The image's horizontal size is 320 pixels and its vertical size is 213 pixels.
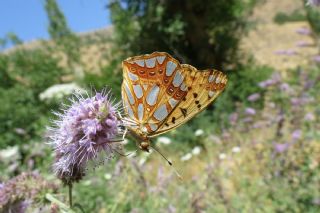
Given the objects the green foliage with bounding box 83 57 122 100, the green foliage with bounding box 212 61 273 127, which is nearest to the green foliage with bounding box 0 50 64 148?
the green foliage with bounding box 83 57 122 100

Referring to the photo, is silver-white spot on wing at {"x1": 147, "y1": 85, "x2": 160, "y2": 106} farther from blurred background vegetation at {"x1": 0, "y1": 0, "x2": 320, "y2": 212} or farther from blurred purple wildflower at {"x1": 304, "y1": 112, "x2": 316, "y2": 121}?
blurred purple wildflower at {"x1": 304, "y1": 112, "x2": 316, "y2": 121}

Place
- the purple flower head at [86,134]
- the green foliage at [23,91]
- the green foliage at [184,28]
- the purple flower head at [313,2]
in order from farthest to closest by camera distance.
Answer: the green foliage at [184,28], the green foliage at [23,91], the purple flower head at [313,2], the purple flower head at [86,134]

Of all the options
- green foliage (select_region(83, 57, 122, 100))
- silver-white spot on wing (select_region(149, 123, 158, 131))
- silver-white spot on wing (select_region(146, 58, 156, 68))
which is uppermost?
silver-white spot on wing (select_region(146, 58, 156, 68))

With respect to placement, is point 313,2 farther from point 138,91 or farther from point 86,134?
point 86,134

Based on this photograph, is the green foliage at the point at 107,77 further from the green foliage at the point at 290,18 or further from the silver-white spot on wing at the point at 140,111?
the green foliage at the point at 290,18

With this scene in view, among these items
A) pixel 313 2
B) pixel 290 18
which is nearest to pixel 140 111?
pixel 313 2

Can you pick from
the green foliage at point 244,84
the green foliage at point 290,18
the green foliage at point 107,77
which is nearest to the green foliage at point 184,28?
the green foliage at point 107,77
